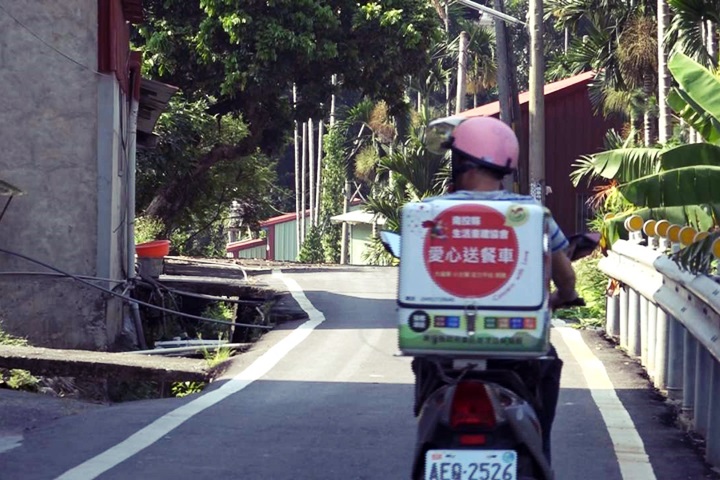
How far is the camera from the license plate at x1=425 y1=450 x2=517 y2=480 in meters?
4.66

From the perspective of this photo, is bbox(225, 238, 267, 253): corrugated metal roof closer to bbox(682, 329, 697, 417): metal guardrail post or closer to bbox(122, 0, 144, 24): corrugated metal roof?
bbox(122, 0, 144, 24): corrugated metal roof

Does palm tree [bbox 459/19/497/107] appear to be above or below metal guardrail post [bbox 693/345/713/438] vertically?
above

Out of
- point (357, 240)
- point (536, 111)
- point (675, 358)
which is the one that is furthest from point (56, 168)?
point (357, 240)

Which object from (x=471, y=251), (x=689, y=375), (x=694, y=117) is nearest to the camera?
(x=471, y=251)

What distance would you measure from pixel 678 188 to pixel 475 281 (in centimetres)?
859

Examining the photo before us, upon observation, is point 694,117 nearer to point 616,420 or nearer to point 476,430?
point 616,420

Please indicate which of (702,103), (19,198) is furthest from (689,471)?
(19,198)

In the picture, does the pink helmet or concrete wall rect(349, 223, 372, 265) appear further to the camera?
concrete wall rect(349, 223, 372, 265)

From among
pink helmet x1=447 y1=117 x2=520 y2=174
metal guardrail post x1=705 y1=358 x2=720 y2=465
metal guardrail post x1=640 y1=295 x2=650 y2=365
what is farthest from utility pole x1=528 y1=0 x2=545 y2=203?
pink helmet x1=447 y1=117 x2=520 y2=174

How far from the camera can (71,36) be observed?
15.1m

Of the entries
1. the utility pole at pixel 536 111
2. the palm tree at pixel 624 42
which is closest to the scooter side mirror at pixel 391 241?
the utility pole at pixel 536 111

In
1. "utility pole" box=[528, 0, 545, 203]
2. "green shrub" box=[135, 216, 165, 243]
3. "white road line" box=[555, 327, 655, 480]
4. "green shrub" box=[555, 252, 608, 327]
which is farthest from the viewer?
"green shrub" box=[135, 216, 165, 243]

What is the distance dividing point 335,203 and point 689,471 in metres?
57.8

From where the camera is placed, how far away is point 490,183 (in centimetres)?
520
